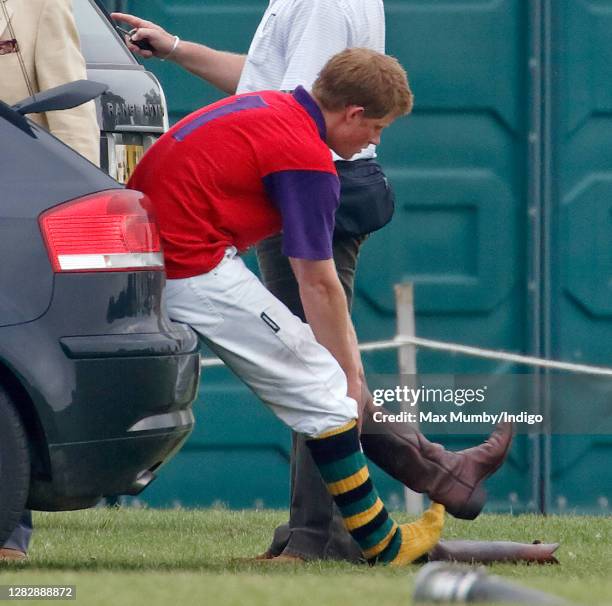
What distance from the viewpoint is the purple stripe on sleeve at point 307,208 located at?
516 cm

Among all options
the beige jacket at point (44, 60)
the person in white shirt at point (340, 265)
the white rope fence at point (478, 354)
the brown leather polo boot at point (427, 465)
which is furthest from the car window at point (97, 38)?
the white rope fence at point (478, 354)

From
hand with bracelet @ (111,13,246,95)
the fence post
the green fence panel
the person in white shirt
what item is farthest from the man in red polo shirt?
the green fence panel

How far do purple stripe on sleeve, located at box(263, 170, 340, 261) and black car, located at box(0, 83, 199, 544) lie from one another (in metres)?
0.35

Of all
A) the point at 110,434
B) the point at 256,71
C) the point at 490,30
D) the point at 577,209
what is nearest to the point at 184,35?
the point at 490,30

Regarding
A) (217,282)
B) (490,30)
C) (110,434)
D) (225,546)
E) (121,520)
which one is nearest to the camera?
(110,434)

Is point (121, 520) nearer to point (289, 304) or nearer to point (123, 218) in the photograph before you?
point (289, 304)

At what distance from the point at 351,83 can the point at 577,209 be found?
346 centimetres

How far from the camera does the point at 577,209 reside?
8.60m

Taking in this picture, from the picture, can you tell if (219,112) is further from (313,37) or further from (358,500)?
(358,500)

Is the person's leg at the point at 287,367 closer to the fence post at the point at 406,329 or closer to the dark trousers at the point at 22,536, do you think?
the dark trousers at the point at 22,536

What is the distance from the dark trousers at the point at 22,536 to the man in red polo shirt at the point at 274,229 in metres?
0.93

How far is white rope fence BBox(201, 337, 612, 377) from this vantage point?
823 centimetres

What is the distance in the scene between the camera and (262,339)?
17.4ft

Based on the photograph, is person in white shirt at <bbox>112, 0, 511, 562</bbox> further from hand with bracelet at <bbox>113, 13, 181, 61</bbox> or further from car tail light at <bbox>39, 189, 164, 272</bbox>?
car tail light at <bbox>39, 189, 164, 272</bbox>
